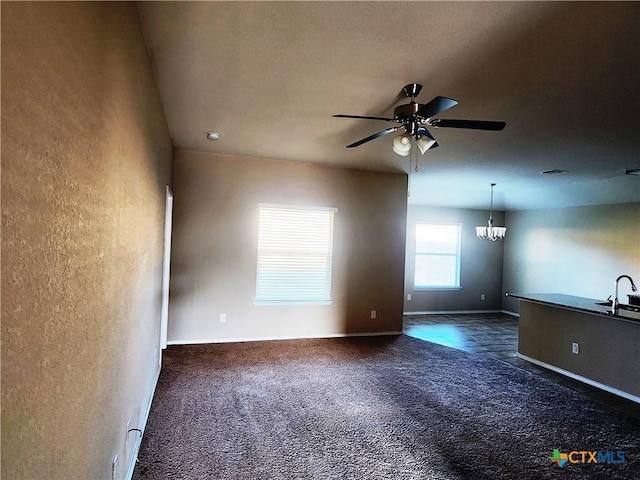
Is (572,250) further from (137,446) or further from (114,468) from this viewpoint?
(114,468)

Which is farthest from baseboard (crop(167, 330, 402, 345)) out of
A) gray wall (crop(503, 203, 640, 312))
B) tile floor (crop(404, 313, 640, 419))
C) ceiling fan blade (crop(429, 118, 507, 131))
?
gray wall (crop(503, 203, 640, 312))

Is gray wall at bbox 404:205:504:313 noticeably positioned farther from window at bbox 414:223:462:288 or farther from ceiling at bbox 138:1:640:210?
ceiling at bbox 138:1:640:210

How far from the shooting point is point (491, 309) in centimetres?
873

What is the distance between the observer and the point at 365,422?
297 centimetres

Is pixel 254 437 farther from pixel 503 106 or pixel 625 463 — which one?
pixel 503 106

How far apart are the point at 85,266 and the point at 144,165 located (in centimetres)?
137

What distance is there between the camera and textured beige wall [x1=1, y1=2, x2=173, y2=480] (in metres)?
0.73

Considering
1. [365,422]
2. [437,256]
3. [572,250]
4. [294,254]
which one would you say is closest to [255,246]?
[294,254]

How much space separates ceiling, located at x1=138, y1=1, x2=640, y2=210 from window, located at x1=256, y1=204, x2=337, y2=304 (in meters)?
1.28

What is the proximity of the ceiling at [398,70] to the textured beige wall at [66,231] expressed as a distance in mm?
555

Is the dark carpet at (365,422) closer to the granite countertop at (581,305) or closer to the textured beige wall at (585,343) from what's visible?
the textured beige wall at (585,343)

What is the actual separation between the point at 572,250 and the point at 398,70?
6.67 metres

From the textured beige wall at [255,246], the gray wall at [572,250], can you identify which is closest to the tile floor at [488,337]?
the textured beige wall at [255,246]

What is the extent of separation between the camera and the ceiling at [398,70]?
1841 millimetres
